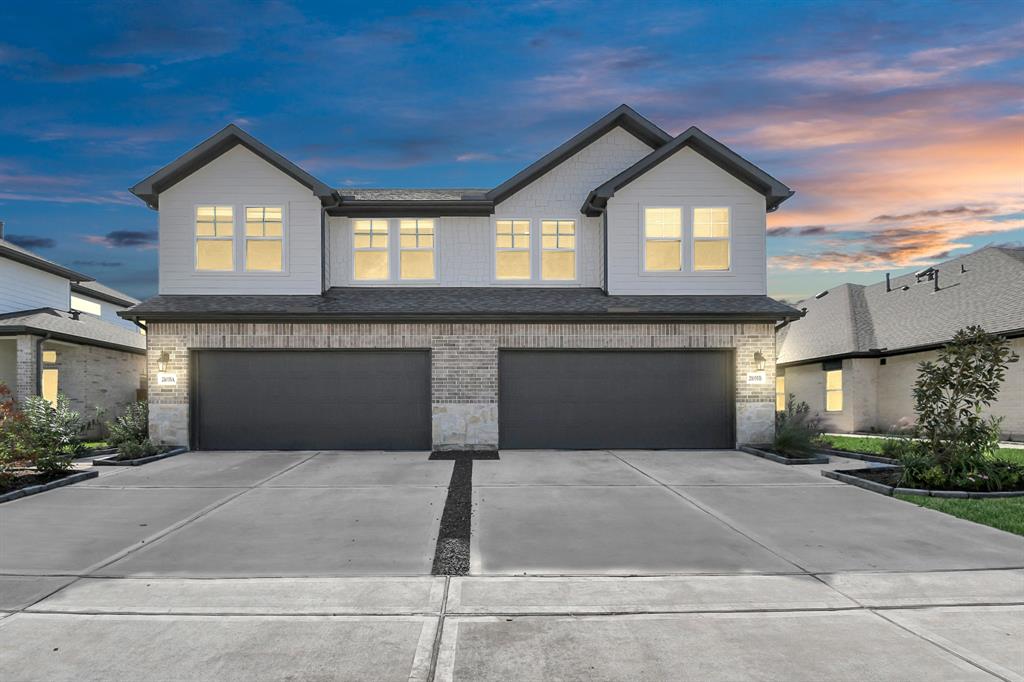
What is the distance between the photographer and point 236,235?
48.1ft

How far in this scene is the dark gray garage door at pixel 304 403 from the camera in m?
14.2

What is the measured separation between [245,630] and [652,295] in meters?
12.5

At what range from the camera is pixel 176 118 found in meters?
21.6

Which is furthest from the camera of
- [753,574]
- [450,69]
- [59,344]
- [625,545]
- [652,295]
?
[450,69]

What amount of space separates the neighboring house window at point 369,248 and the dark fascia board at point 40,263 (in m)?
13.4

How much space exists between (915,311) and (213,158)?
25.8m

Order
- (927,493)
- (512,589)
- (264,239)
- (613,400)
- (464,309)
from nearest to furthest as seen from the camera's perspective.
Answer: (512,589), (927,493), (464,309), (613,400), (264,239)

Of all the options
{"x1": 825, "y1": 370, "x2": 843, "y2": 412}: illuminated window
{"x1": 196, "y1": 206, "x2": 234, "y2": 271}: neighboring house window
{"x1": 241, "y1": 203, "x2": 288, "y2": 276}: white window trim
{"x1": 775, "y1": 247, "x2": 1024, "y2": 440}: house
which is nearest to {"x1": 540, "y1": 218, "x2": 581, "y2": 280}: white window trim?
{"x1": 241, "y1": 203, "x2": 288, "y2": 276}: white window trim

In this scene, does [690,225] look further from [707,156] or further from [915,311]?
[915,311]

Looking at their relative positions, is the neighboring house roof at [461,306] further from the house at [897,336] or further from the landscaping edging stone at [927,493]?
the house at [897,336]

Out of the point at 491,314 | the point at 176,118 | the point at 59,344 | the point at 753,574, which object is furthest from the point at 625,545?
the point at 176,118

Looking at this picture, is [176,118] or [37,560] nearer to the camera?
[37,560]

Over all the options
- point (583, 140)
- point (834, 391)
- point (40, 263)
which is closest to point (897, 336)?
point (834, 391)

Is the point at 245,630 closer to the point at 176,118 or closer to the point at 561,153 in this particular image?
the point at 561,153
